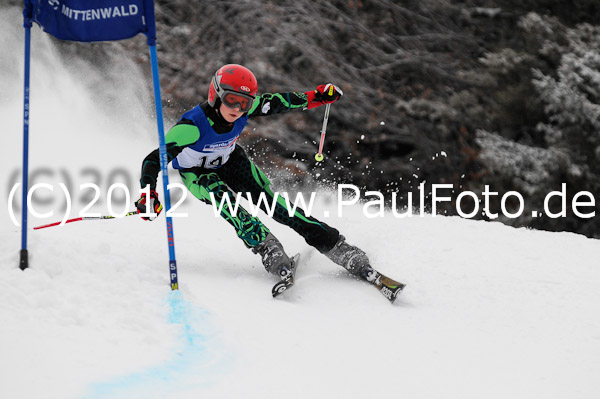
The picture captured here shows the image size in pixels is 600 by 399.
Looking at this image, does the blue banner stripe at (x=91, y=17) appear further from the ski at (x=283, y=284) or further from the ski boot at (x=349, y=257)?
the ski boot at (x=349, y=257)

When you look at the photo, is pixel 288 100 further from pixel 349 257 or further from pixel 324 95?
pixel 349 257

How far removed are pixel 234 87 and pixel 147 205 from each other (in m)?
1.03

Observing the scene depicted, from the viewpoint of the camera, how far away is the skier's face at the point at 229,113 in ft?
14.9

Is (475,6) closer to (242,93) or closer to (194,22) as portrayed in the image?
(194,22)

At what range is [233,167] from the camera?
5.02m

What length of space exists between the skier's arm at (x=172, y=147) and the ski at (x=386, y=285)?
1.65 m

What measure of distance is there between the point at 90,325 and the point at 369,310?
1913 mm

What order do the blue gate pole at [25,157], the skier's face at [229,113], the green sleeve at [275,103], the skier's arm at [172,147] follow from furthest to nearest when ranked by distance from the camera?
the green sleeve at [275,103] → the skier's face at [229,113] → the skier's arm at [172,147] → the blue gate pole at [25,157]

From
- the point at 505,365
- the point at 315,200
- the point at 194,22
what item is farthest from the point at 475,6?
the point at 505,365

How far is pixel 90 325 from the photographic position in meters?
3.30

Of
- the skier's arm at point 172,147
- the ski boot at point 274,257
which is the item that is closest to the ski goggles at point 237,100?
the skier's arm at point 172,147

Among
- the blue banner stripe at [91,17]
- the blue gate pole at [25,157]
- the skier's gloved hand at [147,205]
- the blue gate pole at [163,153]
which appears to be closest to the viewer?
the blue gate pole at [25,157]

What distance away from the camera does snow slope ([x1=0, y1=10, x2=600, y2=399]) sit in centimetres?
305

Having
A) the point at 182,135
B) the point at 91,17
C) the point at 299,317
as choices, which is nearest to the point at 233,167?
the point at 182,135
